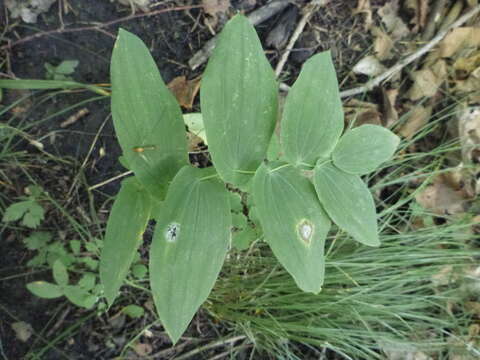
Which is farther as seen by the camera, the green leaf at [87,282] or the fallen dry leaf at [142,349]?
the fallen dry leaf at [142,349]

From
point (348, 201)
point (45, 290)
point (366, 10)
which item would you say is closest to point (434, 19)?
point (366, 10)

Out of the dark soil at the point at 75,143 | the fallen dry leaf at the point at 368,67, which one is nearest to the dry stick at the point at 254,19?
the dark soil at the point at 75,143

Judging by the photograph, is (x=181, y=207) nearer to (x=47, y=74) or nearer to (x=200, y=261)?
(x=200, y=261)

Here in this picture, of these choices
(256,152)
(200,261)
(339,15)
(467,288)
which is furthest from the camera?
(339,15)

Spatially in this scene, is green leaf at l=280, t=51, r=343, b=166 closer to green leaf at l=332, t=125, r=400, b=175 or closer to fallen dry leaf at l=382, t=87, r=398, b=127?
green leaf at l=332, t=125, r=400, b=175

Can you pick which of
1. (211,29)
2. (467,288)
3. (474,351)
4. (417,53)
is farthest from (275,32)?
(474,351)

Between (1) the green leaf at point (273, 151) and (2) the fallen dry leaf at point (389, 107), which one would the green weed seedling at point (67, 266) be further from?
(2) the fallen dry leaf at point (389, 107)

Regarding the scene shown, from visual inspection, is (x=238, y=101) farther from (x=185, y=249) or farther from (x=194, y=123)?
(x=194, y=123)
